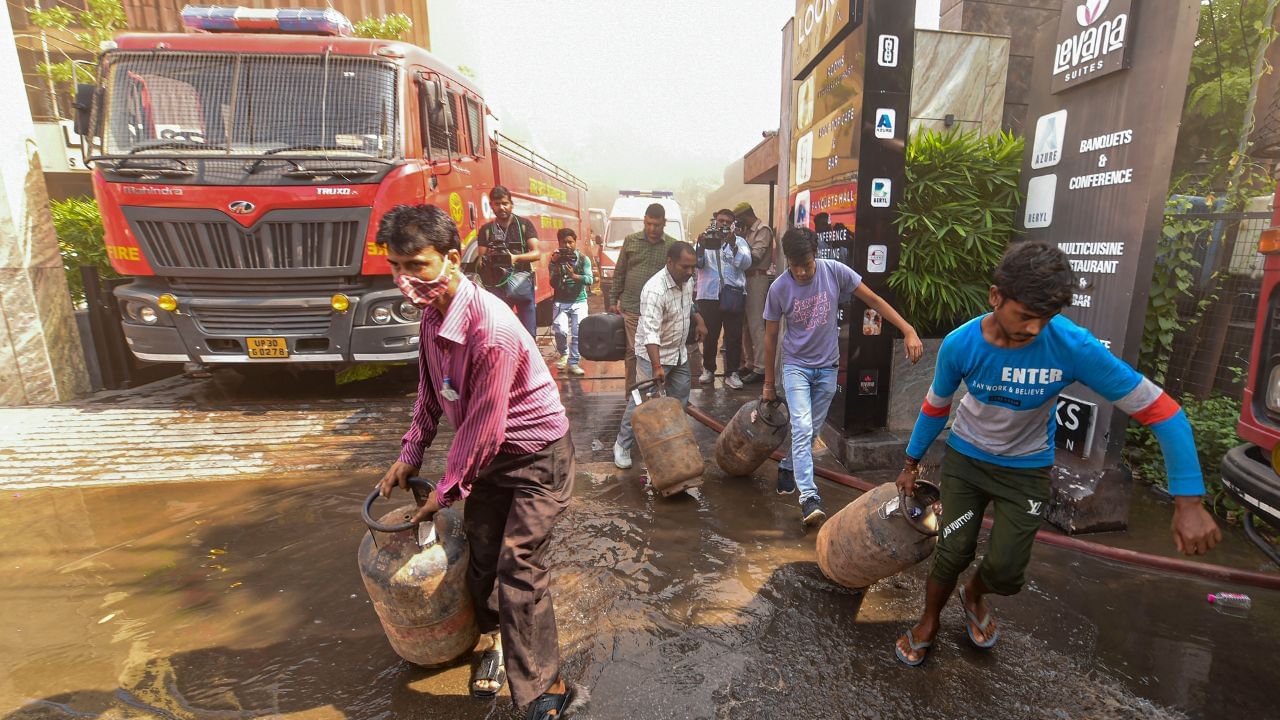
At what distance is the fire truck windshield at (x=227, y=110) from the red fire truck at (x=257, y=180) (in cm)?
1

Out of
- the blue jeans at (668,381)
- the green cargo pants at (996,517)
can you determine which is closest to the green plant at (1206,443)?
the green cargo pants at (996,517)

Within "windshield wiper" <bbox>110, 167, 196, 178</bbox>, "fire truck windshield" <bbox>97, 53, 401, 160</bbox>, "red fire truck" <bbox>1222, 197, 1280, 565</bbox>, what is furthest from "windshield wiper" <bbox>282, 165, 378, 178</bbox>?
"red fire truck" <bbox>1222, 197, 1280, 565</bbox>

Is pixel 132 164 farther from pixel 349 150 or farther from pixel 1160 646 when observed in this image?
pixel 1160 646

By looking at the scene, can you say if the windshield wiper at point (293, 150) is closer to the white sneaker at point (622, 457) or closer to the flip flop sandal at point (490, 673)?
the white sneaker at point (622, 457)

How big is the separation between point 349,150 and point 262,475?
306cm

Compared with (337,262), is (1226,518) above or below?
below

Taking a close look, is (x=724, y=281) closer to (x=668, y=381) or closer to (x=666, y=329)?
(x=668, y=381)

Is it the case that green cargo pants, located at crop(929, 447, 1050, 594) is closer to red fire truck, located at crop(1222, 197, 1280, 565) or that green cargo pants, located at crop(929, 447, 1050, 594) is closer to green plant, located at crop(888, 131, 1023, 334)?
red fire truck, located at crop(1222, 197, 1280, 565)

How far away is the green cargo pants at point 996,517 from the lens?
8.05ft

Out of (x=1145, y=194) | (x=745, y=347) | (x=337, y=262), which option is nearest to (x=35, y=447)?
(x=337, y=262)

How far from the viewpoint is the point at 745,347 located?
7.68m

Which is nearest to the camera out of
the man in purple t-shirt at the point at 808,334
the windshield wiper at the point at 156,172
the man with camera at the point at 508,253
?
the man in purple t-shirt at the point at 808,334

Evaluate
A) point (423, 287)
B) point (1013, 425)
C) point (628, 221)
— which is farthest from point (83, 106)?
point (628, 221)

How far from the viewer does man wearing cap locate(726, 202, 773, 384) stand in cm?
724
